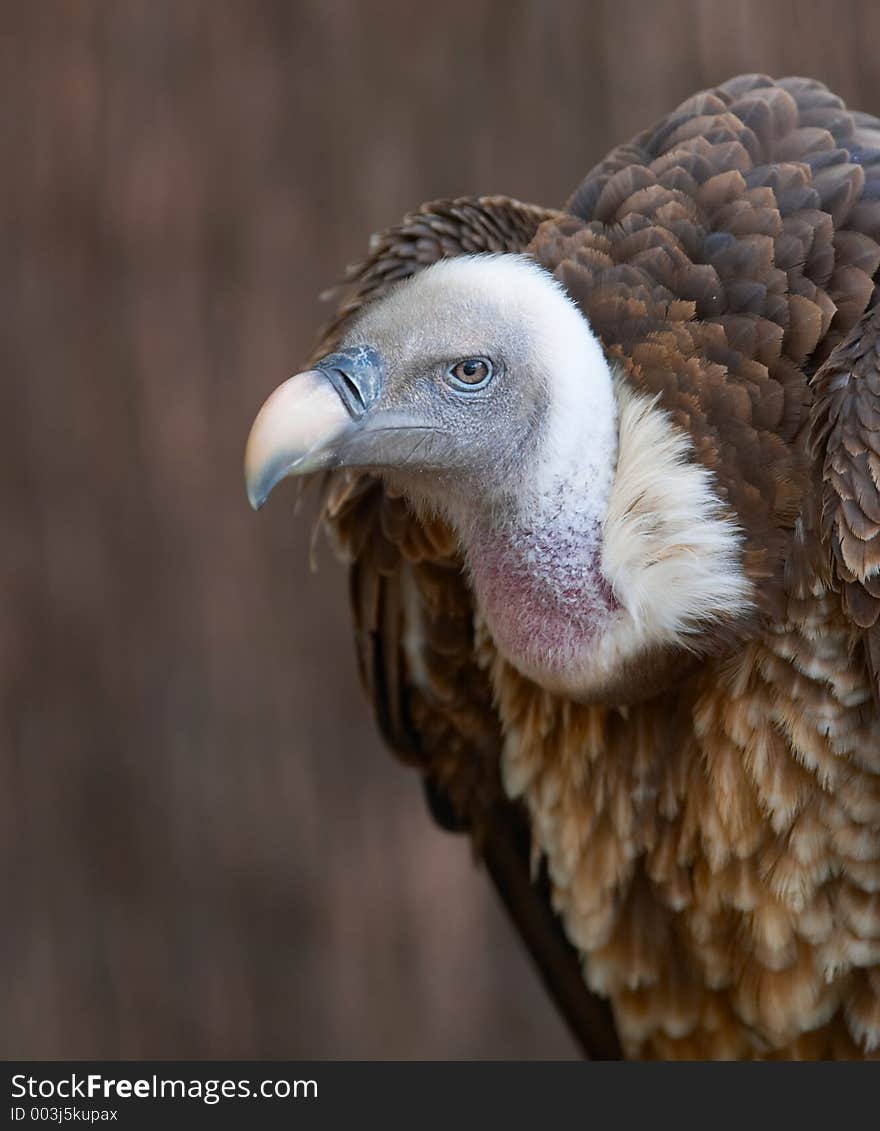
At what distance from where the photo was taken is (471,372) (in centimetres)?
201

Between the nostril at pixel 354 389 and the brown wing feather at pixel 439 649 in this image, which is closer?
the nostril at pixel 354 389

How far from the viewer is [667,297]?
2.06m

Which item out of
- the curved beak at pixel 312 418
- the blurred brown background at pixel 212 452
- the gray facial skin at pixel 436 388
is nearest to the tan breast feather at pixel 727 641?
the gray facial skin at pixel 436 388

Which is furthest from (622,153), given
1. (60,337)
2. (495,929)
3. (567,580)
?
(495,929)

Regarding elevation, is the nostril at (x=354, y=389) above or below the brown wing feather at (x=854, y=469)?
above

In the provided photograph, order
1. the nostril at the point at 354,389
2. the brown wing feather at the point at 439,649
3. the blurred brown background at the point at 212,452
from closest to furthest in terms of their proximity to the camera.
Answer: the nostril at the point at 354,389 → the brown wing feather at the point at 439,649 → the blurred brown background at the point at 212,452

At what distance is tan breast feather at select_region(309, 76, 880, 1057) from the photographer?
2002mm

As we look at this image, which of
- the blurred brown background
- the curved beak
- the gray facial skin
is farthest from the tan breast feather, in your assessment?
the blurred brown background

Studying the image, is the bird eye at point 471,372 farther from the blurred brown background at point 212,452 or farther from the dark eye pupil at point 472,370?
the blurred brown background at point 212,452

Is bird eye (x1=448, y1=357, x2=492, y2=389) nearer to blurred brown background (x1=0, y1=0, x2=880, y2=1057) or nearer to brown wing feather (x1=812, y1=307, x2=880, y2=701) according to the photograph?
brown wing feather (x1=812, y1=307, x2=880, y2=701)

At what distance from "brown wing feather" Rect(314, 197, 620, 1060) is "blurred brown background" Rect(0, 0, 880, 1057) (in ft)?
3.49

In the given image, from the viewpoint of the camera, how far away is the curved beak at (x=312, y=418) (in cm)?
186

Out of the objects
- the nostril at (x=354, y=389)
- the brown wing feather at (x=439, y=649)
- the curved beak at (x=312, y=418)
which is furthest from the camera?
the brown wing feather at (x=439, y=649)

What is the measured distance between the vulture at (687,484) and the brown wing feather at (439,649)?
13mm
